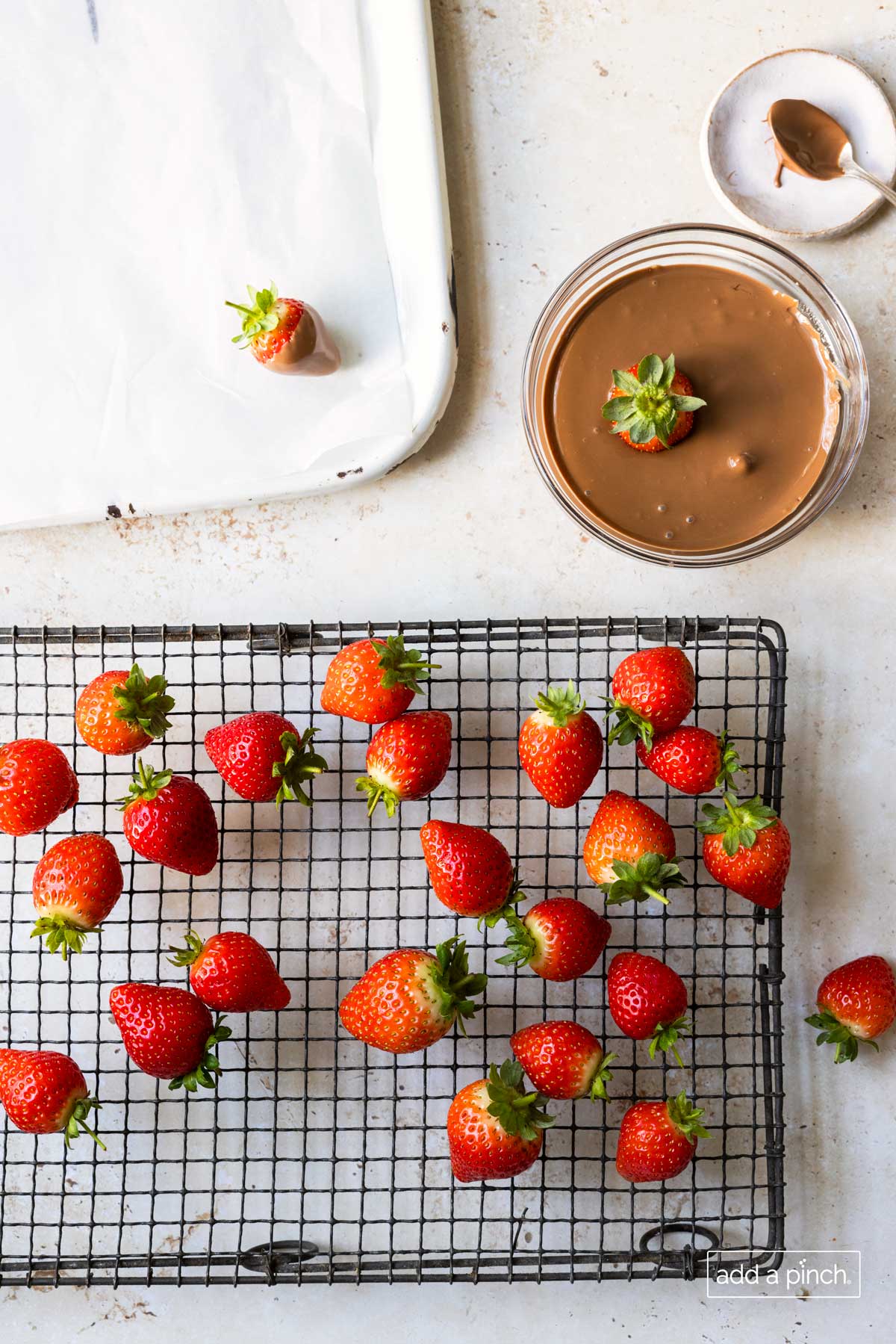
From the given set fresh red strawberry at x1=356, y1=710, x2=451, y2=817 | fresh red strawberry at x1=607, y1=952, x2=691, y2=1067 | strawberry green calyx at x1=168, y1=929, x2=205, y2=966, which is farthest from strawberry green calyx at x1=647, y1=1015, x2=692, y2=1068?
strawberry green calyx at x1=168, y1=929, x2=205, y2=966

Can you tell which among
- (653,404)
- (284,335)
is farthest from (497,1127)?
(284,335)

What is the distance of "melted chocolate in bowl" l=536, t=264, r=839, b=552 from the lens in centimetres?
112

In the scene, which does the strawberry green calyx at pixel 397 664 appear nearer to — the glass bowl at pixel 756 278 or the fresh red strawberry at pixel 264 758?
the fresh red strawberry at pixel 264 758

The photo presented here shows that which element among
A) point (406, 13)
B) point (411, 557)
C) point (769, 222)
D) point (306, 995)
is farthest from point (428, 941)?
point (406, 13)

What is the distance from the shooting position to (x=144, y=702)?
3.60 feet

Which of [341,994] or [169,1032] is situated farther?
[341,994]

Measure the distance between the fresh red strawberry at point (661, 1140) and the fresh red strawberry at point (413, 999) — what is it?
0.21m

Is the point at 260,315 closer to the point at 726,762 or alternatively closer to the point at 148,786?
the point at 148,786

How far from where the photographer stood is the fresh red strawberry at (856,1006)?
1156mm

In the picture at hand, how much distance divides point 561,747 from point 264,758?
303 millimetres

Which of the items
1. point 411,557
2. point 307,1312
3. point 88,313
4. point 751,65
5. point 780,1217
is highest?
point 751,65

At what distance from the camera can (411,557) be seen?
123cm

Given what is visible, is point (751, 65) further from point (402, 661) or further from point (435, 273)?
point (402, 661)

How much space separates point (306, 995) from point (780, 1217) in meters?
0.56
